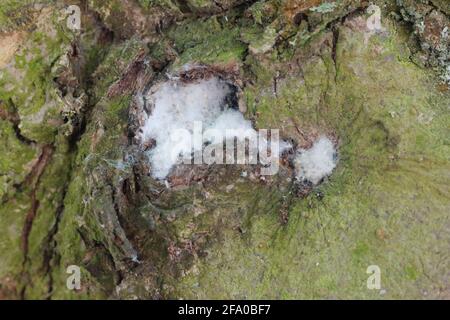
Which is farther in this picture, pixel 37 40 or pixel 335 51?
pixel 37 40

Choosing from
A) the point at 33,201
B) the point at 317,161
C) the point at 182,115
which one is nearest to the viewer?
the point at 317,161

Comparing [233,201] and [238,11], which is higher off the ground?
[238,11]

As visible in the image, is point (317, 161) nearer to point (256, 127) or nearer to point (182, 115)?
point (256, 127)

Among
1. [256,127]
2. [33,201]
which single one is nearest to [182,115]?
[256,127]

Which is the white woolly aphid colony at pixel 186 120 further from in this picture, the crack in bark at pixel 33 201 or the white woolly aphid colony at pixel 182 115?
the crack in bark at pixel 33 201

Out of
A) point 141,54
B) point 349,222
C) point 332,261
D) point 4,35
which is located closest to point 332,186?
point 349,222

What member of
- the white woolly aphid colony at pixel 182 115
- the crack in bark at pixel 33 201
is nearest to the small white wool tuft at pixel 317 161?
the white woolly aphid colony at pixel 182 115

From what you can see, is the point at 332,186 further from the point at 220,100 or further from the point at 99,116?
the point at 99,116

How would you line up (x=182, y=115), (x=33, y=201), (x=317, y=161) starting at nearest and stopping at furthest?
(x=317, y=161) < (x=182, y=115) < (x=33, y=201)

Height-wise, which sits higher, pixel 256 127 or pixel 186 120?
pixel 186 120
